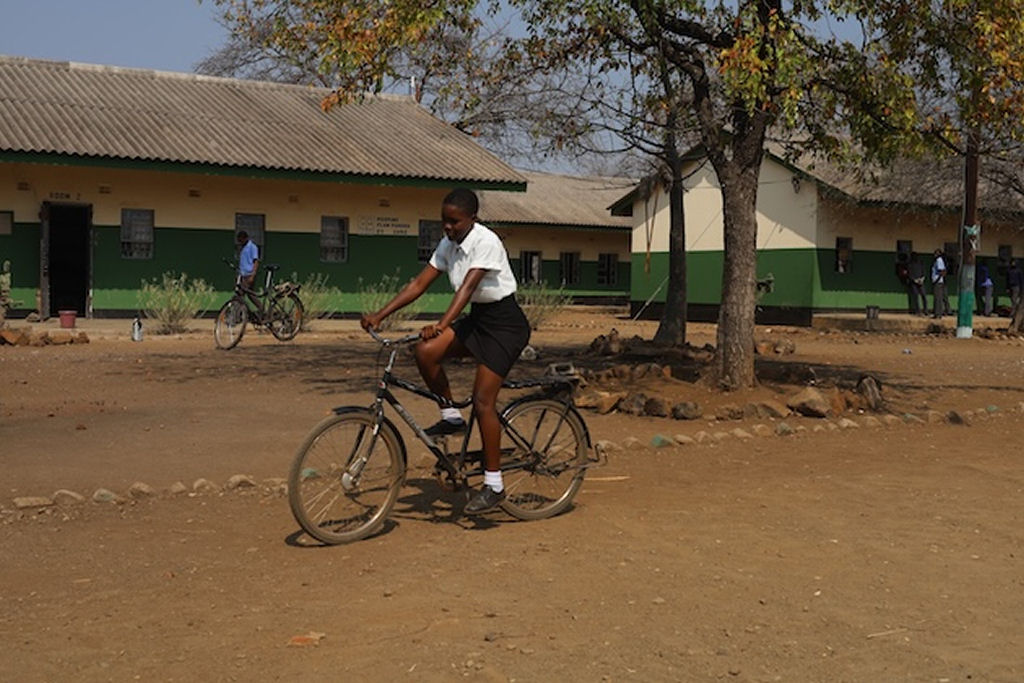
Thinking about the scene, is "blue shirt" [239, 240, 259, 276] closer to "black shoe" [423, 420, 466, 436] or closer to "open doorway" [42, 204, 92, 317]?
"open doorway" [42, 204, 92, 317]

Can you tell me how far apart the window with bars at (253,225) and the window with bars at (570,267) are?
21.0m

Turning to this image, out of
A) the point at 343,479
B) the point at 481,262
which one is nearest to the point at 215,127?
the point at 481,262

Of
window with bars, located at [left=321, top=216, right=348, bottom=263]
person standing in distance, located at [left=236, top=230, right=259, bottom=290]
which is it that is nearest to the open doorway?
window with bars, located at [left=321, top=216, right=348, bottom=263]

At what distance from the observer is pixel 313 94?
105ft

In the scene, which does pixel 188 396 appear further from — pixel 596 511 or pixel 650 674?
Result: pixel 650 674

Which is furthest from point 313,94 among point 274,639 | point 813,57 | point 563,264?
point 274,639

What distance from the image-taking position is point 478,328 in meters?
6.91

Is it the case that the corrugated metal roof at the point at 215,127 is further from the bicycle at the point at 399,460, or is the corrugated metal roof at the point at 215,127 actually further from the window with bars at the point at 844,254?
the bicycle at the point at 399,460

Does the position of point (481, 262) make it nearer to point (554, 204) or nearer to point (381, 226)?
point (381, 226)

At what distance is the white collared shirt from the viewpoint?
6.79m

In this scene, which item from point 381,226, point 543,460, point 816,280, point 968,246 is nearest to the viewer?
point 543,460

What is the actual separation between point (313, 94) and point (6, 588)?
2739cm

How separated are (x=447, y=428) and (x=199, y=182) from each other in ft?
69.7

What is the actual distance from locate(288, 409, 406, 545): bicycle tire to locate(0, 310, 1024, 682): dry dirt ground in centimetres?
16
